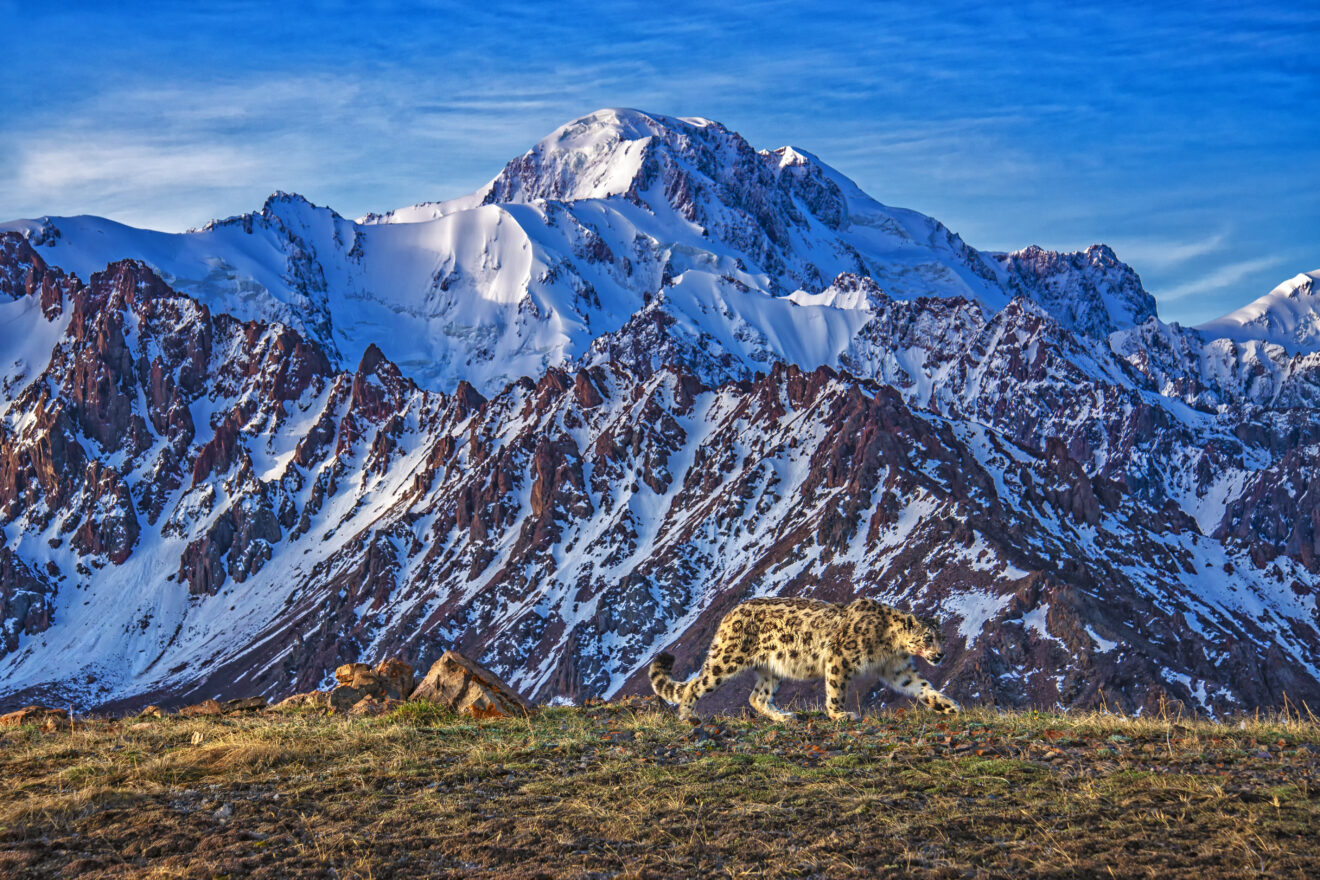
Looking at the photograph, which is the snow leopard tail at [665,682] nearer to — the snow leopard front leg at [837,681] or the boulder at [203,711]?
the snow leopard front leg at [837,681]

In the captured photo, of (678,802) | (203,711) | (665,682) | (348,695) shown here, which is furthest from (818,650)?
(203,711)

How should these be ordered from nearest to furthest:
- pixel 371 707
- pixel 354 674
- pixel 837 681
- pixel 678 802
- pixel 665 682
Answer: pixel 678 802 < pixel 837 681 < pixel 371 707 < pixel 665 682 < pixel 354 674

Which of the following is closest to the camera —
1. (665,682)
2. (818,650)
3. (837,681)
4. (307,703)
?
(837,681)

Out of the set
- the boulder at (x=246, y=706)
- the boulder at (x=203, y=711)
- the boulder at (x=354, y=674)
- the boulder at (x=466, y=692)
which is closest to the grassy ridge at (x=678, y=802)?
the boulder at (x=466, y=692)

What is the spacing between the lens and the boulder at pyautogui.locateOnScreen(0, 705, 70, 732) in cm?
2256

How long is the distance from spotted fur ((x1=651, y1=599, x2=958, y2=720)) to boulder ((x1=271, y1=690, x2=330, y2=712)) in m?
6.39

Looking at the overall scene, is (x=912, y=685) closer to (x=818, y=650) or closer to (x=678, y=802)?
(x=818, y=650)

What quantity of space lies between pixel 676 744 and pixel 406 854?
5.66m

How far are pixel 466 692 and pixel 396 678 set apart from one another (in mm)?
3916

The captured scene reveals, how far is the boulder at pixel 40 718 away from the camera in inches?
888

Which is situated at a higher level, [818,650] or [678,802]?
[818,650]

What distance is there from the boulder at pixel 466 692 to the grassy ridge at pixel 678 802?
336cm

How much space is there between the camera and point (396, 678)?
26.7 meters

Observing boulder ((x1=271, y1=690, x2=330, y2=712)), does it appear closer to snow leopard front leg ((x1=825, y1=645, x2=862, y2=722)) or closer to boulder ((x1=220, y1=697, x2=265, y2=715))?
boulder ((x1=220, y1=697, x2=265, y2=715))
